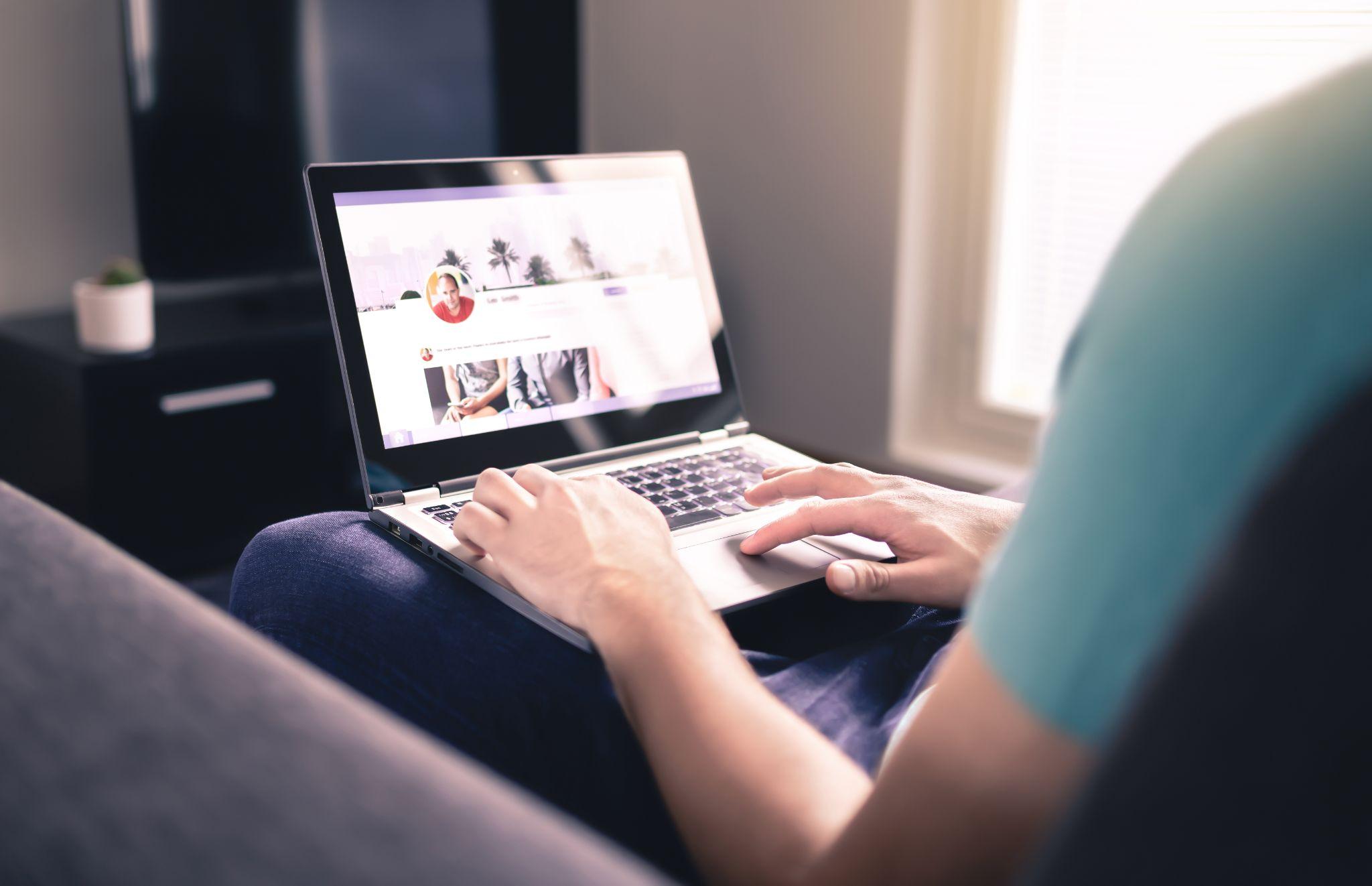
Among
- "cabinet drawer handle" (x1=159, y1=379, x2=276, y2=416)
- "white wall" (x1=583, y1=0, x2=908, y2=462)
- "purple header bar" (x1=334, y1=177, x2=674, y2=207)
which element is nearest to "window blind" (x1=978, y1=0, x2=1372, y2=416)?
"white wall" (x1=583, y1=0, x2=908, y2=462)

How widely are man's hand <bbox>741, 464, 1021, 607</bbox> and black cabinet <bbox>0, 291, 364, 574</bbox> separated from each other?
1614 mm

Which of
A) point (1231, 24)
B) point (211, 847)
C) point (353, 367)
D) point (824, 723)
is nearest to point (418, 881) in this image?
point (211, 847)

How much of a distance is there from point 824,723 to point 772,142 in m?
1.95

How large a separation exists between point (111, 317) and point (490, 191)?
129 centimetres

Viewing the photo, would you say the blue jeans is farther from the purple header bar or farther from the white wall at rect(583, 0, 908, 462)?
the white wall at rect(583, 0, 908, 462)

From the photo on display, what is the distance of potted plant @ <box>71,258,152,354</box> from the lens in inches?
80.4

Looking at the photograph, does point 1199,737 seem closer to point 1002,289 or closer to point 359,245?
point 359,245

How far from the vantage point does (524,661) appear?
729 millimetres

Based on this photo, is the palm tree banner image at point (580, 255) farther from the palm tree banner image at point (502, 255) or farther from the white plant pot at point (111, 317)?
the white plant pot at point (111, 317)

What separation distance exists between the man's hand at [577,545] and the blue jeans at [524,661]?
4cm

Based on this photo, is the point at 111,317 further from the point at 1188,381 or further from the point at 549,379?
the point at 1188,381

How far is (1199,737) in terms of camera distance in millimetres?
315

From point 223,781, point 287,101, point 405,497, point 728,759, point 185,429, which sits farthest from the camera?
point 287,101

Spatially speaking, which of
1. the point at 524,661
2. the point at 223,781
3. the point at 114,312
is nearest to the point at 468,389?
the point at 524,661
